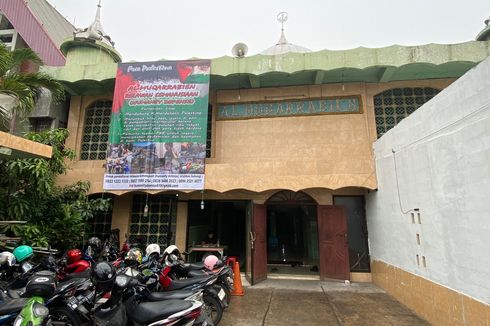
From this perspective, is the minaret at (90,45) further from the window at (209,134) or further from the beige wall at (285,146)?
the window at (209,134)

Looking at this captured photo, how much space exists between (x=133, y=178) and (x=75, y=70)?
3.86 m

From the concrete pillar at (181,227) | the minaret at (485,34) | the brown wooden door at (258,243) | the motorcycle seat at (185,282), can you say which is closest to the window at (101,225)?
the concrete pillar at (181,227)

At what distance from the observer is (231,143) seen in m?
8.44

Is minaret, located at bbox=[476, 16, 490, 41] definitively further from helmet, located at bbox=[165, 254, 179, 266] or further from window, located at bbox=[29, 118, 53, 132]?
window, located at bbox=[29, 118, 53, 132]

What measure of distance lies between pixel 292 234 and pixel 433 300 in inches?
365

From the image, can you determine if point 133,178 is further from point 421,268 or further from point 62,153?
point 421,268

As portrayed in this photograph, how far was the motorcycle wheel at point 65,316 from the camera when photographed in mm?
3754

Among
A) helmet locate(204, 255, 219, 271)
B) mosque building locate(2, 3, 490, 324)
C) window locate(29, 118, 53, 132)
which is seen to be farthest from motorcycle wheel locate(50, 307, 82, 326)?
window locate(29, 118, 53, 132)

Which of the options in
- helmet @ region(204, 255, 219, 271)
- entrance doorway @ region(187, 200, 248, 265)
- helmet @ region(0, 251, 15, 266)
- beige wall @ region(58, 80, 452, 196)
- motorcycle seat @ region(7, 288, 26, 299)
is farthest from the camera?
entrance doorway @ region(187, 200, 248, 265)

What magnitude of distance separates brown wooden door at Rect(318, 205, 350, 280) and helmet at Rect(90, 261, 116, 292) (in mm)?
5706

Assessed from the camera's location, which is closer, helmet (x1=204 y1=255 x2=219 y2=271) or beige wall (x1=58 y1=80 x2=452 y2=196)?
helmet (x1=204 y1=255 x2=219 y2=271)

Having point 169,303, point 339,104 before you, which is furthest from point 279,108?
point 169,303

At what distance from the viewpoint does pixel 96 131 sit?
359 inches

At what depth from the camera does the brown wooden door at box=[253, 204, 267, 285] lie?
23.7 ft
